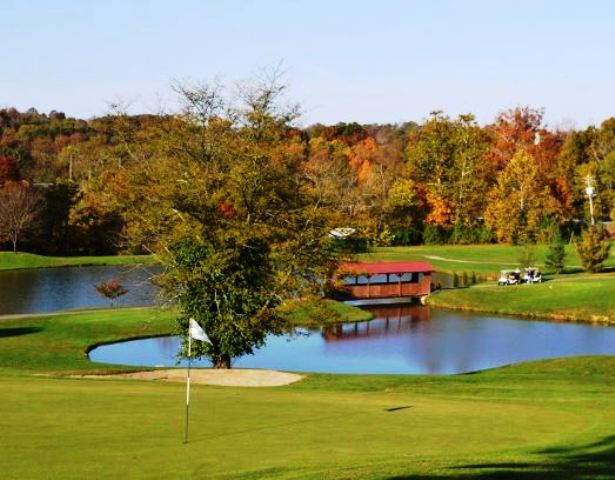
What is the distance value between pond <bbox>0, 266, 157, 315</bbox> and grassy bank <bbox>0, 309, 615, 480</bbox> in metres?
30.7

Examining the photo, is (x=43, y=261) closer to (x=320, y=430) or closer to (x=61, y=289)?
(x=61, y=289)

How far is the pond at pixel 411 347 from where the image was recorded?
39812 millimetres

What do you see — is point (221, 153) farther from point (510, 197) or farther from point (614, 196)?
point (614, 196)

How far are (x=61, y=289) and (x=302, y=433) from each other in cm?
5675

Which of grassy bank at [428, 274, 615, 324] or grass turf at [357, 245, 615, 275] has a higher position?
grass turf at [357, 245, 615, 275]

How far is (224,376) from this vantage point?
28.9 m

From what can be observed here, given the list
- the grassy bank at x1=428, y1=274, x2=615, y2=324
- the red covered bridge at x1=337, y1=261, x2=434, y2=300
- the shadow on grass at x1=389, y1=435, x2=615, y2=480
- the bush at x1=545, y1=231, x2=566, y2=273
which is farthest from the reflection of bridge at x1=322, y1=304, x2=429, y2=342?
the shadow on grass at x1=389, y1=435, x2=615, y2=480

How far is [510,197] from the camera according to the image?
333ft

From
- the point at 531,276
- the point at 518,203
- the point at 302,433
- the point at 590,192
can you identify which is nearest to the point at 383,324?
the point at 531,276

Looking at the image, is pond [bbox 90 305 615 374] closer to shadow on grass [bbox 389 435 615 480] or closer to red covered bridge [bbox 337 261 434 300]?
red covered bridge [bbox 337 261 434 300]

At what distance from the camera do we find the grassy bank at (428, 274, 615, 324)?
54.8 m

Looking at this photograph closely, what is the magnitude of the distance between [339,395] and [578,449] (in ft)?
23.9

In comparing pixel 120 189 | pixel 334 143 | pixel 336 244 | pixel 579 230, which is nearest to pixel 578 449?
pixel 336 244

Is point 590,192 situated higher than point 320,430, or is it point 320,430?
point 590,192
